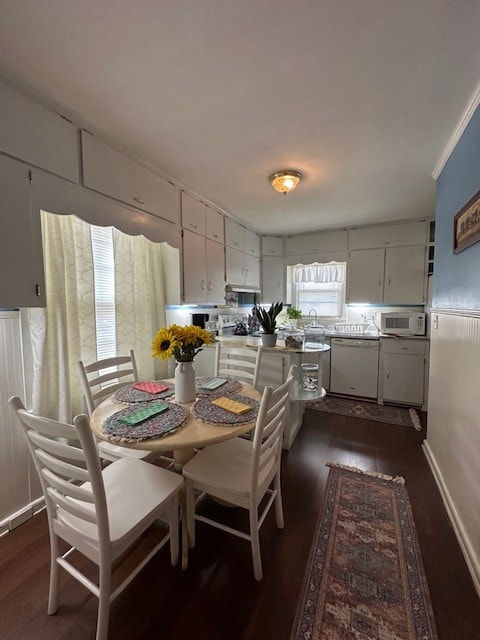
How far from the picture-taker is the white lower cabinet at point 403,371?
3379 mm

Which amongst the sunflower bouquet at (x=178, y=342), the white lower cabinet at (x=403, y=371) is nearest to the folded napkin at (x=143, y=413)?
the sunflower bouquet at (x=178, y=342)

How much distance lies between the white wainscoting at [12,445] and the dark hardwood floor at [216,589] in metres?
0.11

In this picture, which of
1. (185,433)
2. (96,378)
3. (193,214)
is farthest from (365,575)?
(193,214)

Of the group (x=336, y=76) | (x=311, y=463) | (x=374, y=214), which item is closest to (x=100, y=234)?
(x=336, y=76)

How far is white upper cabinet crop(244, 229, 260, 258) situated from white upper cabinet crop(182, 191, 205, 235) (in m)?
1.12

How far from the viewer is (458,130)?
171 centimetres

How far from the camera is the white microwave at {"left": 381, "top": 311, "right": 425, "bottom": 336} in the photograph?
348 centimetres

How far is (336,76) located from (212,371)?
2553mm

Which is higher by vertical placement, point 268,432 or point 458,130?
point 458,130

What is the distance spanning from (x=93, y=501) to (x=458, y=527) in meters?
1.99

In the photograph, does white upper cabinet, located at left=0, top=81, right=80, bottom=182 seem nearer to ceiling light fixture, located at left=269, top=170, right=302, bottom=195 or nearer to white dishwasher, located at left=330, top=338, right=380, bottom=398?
ceiling light fixture, located at left=269, top=170, right=302, bottom=195

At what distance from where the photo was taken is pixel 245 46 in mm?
1186

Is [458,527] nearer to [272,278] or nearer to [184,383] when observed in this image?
[184,383]

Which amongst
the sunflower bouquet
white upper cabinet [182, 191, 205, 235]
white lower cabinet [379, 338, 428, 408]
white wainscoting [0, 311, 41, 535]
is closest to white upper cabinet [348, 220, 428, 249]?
white lower cabinet [379, 338, 428, 408]
